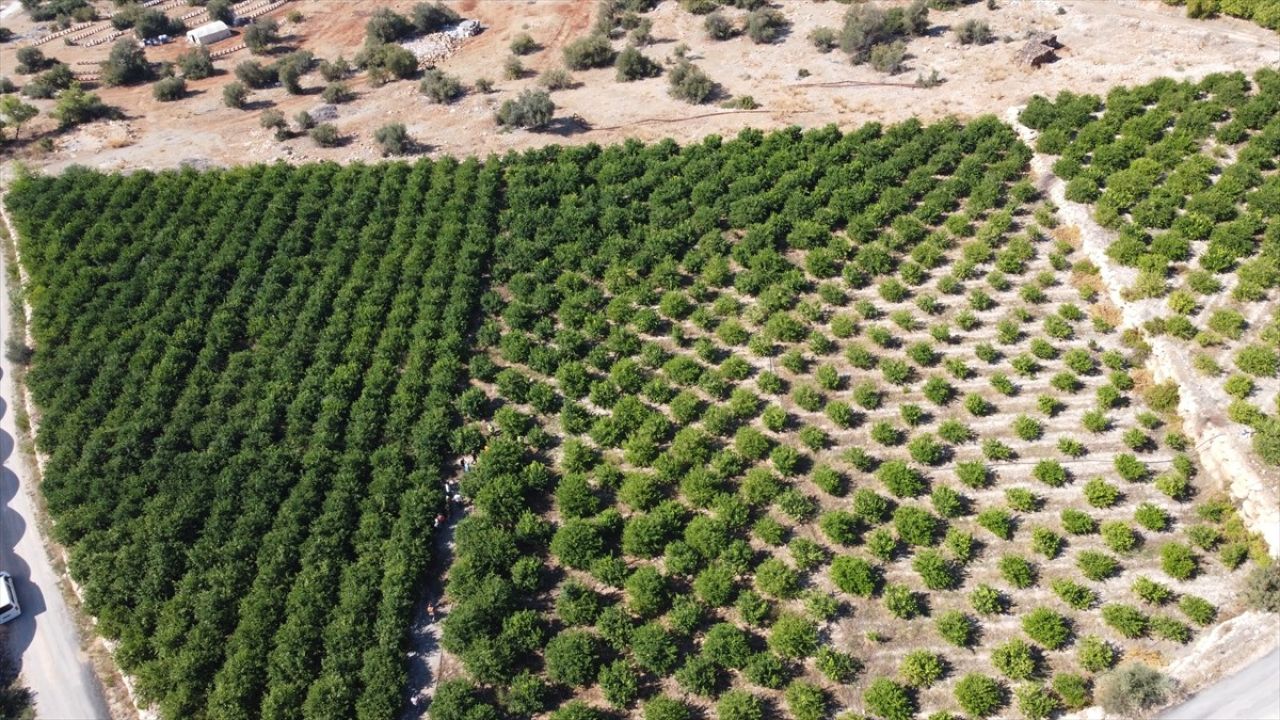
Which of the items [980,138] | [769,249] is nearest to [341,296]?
[769,249]

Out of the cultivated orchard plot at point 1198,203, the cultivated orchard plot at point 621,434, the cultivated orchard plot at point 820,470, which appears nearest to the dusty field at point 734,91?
the cultivated orchard plot at point 621,434

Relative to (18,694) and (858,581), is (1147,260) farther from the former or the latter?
(18,694)

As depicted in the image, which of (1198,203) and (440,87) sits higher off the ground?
(440,87)

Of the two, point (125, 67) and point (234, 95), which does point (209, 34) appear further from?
point (234, 95)

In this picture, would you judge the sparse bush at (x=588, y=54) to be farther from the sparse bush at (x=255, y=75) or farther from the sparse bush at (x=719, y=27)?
the sparse bush at (x=255, y=75)

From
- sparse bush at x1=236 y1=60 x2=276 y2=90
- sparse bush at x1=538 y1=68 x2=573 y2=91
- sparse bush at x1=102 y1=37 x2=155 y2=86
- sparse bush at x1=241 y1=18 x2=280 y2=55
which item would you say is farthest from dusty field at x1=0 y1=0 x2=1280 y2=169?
sparse bush at x1=241 y1=18 x2=280 y2=55

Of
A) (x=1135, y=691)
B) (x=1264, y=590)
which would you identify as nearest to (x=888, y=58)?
(x=1264, y=590)
